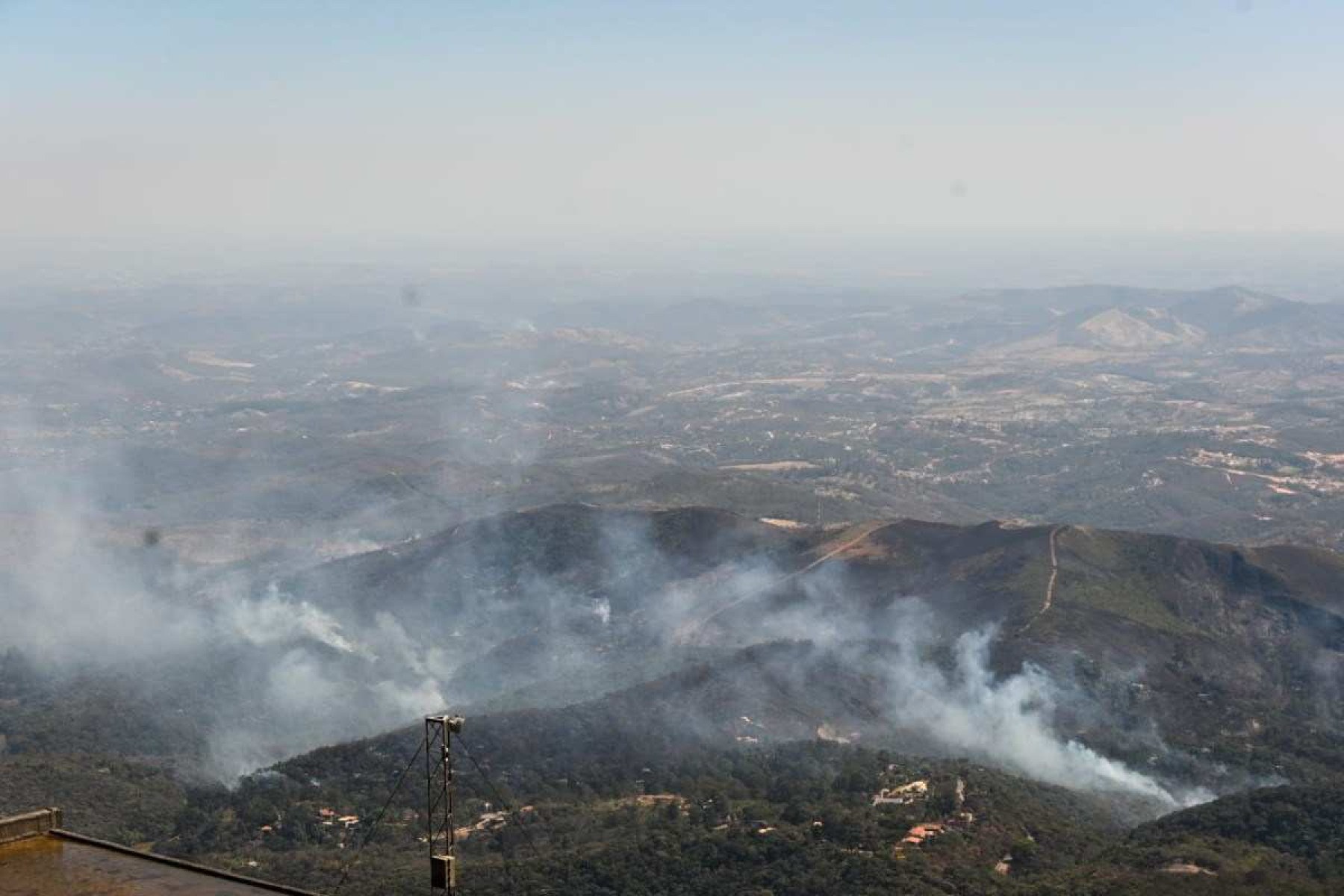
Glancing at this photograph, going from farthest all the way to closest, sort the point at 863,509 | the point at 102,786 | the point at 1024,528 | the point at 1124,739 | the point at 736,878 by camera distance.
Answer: the point at 863,509
the point at 1024,528
the point at 1124,739
the point at 102,786
the point at 736,878

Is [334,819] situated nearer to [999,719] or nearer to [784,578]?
[999,719]

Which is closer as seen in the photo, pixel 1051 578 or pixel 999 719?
pixel 999 719

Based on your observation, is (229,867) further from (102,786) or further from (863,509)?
(863,509)

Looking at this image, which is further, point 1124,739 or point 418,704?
point 418,704

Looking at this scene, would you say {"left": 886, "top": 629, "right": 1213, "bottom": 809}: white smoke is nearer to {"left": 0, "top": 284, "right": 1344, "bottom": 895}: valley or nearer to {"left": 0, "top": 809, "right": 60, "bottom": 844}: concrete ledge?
{"left": 0, "top": 284, "right": 1344, "bottom": 895}: valley

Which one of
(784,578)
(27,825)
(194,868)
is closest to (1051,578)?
(784,578)

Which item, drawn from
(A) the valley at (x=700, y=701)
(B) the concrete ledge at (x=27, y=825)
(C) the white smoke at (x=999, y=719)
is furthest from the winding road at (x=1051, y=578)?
→ (B) the concrete ledge at (x=27, y=825)

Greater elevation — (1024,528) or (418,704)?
(1024,528)

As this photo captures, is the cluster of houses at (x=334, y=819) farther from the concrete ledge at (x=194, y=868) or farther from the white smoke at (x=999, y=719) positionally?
the concrete ledge at (x=194, y=868)

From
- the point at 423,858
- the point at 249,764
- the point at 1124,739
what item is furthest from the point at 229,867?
the point at 1124,739

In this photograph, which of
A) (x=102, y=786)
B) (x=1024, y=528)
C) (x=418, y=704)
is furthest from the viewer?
(x=1024, y=528)
